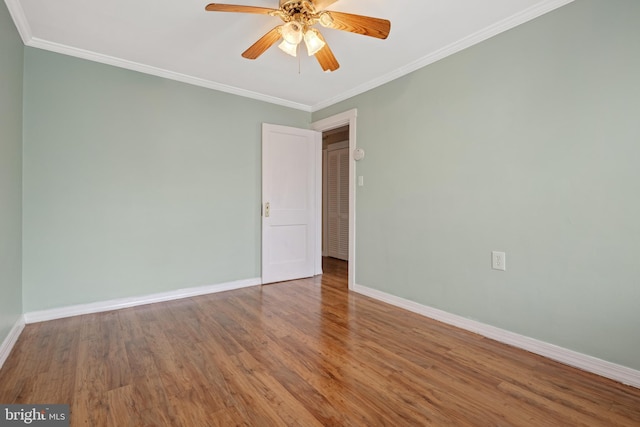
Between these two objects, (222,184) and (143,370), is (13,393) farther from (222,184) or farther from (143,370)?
(222,184)

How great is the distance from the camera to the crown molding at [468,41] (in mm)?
2016

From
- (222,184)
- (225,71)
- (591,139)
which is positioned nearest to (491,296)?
(591,139)

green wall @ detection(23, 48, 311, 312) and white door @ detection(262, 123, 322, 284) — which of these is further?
white door @ detection(262, 123, 322, 284)

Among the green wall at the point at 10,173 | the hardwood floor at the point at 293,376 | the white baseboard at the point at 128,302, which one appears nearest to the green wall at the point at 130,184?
the white baseboard at the point at 128,302

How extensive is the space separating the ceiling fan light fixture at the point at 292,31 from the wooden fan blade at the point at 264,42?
5 cm

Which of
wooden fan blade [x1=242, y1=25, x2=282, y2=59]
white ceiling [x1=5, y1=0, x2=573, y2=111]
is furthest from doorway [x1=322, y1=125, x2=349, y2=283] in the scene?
wooden fan blade [x1=242, y1=25, x2=282, y2=59]

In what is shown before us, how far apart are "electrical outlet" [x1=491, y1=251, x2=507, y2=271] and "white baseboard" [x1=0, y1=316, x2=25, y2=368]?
3.48m

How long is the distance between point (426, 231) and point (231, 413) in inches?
83.9

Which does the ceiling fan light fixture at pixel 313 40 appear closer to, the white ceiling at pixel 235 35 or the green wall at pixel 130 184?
the white ceiling at pixel 235 35
